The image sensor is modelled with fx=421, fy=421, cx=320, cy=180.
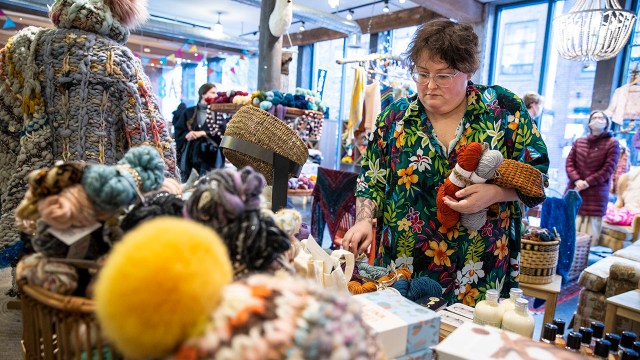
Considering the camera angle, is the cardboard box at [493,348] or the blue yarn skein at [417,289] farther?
the blue yarn skein at [417,289]

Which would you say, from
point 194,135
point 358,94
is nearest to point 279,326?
point 194,135

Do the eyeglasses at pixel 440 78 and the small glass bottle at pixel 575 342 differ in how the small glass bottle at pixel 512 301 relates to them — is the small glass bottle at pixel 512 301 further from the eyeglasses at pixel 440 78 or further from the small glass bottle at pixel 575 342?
the eyeglasses at pixel 440 78

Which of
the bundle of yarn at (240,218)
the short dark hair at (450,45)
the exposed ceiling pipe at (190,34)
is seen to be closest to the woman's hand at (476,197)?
the short dark hair at (450,45)

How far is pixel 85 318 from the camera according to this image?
0.45 m

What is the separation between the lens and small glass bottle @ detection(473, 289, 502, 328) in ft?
2.96

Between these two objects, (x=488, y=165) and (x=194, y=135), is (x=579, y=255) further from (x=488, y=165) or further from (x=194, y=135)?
(x=194, y=135)

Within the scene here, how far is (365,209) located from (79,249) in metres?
0.93

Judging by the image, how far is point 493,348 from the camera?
23.6 inches

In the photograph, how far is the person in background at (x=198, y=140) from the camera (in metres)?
3.81

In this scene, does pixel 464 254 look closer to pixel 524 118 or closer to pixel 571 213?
pixel 524 118

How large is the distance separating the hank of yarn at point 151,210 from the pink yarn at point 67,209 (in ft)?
0.14

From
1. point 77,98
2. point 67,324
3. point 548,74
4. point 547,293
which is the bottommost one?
point 547,293

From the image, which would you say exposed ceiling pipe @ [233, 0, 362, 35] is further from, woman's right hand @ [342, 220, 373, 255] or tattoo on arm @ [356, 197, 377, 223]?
woman's right hand @ [342, 220, 373, 255]

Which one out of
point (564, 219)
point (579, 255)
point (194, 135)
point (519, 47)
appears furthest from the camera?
point (519, 47)
